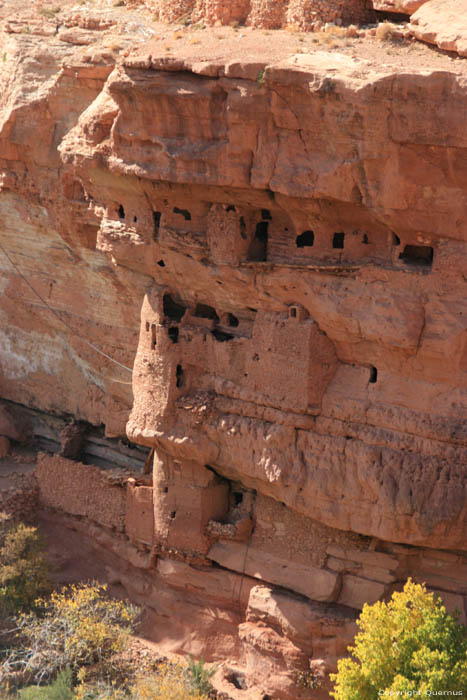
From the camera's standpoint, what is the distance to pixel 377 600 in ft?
70.0

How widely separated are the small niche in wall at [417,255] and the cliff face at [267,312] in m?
0.03

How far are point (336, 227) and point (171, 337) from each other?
13.3 feet

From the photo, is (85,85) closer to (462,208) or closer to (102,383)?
(102,383)

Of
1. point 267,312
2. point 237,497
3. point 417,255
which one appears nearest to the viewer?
point 417,255

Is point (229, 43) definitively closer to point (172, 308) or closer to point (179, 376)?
point (172, 308)

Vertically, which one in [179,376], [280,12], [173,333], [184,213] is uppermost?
[280,12]

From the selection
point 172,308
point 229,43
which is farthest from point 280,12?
point 172,308

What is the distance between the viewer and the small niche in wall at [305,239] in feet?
70.6

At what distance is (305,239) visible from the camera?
21625mm

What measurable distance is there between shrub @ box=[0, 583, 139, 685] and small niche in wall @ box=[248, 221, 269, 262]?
716 cm

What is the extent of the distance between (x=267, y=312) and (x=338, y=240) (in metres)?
1.85

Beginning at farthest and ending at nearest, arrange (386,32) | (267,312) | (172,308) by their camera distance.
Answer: (172,308) → (267,312) → (386,32)

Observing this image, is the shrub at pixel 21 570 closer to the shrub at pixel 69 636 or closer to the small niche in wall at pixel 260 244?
the shrub at pixel 69 636

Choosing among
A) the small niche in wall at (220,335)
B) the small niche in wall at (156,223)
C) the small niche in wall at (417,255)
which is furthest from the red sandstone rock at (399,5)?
the small niche in wall at (220,335)
